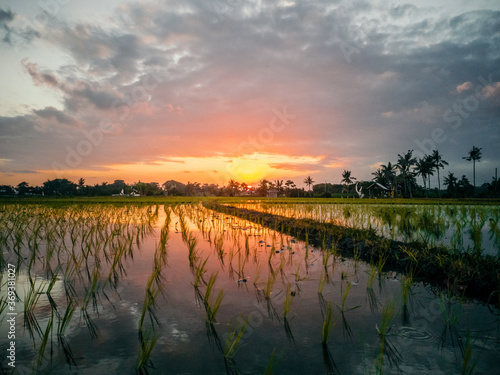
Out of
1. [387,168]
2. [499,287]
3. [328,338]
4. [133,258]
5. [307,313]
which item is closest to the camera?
[328,338]

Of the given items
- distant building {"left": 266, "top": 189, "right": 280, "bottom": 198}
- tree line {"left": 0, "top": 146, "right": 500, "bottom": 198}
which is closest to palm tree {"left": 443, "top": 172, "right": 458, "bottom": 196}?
tree line {"left": 0, "top": 146, "right": 500, "bottom": 198}

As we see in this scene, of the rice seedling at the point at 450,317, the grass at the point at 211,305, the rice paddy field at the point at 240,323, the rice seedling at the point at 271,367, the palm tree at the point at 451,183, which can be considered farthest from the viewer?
the palm tree at the point at 451,183

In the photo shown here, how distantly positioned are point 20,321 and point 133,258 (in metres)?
2.85

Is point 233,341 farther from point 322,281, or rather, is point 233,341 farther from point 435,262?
point 435,262

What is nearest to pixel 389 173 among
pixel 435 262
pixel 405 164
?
pixel 405 164

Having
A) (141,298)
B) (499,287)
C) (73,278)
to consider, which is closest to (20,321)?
(141,298)

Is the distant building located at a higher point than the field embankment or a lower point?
higher

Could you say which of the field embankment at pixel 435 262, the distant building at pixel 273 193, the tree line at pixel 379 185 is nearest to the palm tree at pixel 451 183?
the tree line at pixel 379 185

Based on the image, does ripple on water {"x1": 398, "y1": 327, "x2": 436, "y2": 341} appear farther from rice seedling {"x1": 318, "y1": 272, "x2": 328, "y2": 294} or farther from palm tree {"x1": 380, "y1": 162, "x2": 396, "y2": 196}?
palm tree {"x1": 380, "y1": 162, "x2": 396, "y2": 196}

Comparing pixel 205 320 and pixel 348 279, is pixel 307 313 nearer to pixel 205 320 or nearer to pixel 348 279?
pixel 205 320

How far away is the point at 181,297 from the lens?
3754 millimetres

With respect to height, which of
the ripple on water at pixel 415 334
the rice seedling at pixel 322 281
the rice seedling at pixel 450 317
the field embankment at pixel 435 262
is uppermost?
the field embankment at pixel 435 262

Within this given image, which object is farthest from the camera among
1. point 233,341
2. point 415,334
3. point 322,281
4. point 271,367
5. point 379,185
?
point 379,185

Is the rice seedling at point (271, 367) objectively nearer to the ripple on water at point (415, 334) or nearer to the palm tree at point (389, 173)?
the ripple on water at point (415, 334)
